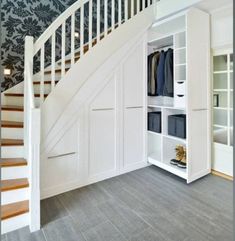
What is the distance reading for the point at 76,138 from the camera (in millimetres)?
2848

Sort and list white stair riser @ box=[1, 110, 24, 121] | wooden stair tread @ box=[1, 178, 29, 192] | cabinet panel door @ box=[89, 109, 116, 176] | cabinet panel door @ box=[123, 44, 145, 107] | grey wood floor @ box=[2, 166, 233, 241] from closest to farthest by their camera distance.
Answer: grey wood floor @ box=[2, 166, 233, 241], wooden stair tread @ box=[1, 178, 29, 192], white stair riser @ box=[1, 110, 24, 121], cabinet panel door @ box=[89, 109, 116, 176], cabinet panel door @ box=[123, 44, 145, 107]

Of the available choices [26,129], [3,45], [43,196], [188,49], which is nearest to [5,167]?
[26,129]

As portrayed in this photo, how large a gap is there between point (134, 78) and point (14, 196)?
2307mm

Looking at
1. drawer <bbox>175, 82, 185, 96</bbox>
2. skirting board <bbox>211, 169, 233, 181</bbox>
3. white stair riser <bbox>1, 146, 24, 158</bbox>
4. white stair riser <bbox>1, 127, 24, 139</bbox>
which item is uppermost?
drawer <bbox>175, 82, 185, 96</bbox>

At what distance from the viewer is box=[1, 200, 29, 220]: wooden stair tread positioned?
200 cm

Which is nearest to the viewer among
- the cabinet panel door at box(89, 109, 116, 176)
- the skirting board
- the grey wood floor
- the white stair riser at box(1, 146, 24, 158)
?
the grey wood floor

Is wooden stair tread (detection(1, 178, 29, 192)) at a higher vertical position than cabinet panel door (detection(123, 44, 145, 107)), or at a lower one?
lower

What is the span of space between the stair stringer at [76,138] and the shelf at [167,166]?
2.55ft

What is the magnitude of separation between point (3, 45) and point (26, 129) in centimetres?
190

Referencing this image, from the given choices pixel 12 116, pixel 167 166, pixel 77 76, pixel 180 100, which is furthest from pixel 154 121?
pixel 12 116

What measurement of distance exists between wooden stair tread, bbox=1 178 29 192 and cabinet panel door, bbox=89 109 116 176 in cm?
99

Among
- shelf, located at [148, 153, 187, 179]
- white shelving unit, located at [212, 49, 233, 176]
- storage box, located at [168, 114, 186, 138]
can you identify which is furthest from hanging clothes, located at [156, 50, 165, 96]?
shelf, located at [148, 153, 187, 179]

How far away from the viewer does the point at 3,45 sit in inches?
136

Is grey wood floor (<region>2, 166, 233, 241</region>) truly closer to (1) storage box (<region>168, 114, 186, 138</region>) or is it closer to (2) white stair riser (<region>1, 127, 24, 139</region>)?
(1) storage box (<region>168, 114, 186, 138</region>)
